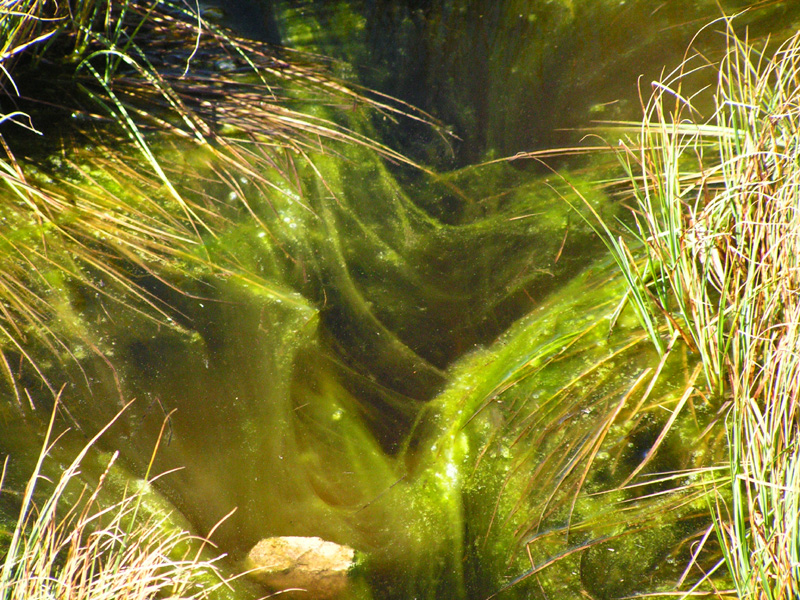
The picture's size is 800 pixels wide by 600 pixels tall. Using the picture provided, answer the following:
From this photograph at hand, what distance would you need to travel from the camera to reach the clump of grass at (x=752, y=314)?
892mm

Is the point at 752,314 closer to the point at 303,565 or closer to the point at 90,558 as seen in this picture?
the point at 303,565

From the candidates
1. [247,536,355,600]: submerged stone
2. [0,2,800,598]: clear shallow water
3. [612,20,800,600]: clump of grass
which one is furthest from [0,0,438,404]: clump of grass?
[612,20,800,600]: clump of grass

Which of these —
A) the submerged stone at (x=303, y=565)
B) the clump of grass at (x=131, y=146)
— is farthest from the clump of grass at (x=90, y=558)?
the clump of grass at (x=131, y=146)

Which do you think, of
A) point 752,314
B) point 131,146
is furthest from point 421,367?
point 131,146

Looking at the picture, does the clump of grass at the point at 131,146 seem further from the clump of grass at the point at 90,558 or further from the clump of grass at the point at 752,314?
the clump of grass at the point at 752,314

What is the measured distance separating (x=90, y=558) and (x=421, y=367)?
78 cm

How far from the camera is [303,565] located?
1.14 m

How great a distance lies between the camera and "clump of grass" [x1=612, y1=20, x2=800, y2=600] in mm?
892

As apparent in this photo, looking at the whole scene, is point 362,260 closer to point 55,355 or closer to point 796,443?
point 55,355

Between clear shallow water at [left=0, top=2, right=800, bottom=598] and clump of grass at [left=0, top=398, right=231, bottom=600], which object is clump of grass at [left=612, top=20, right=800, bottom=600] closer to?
clear shallow water at [left=0, top=2, right=800, bottom=598]

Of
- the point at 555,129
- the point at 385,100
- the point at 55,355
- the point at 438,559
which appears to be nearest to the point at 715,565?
the point at 438,559

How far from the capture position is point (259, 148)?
1.79 m

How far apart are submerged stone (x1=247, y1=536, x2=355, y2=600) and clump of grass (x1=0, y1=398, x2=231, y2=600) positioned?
0.09 m

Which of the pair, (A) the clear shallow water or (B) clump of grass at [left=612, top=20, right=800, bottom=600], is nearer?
(B) clump of grass at [left=612, top=20, right=800, bottom=600]
